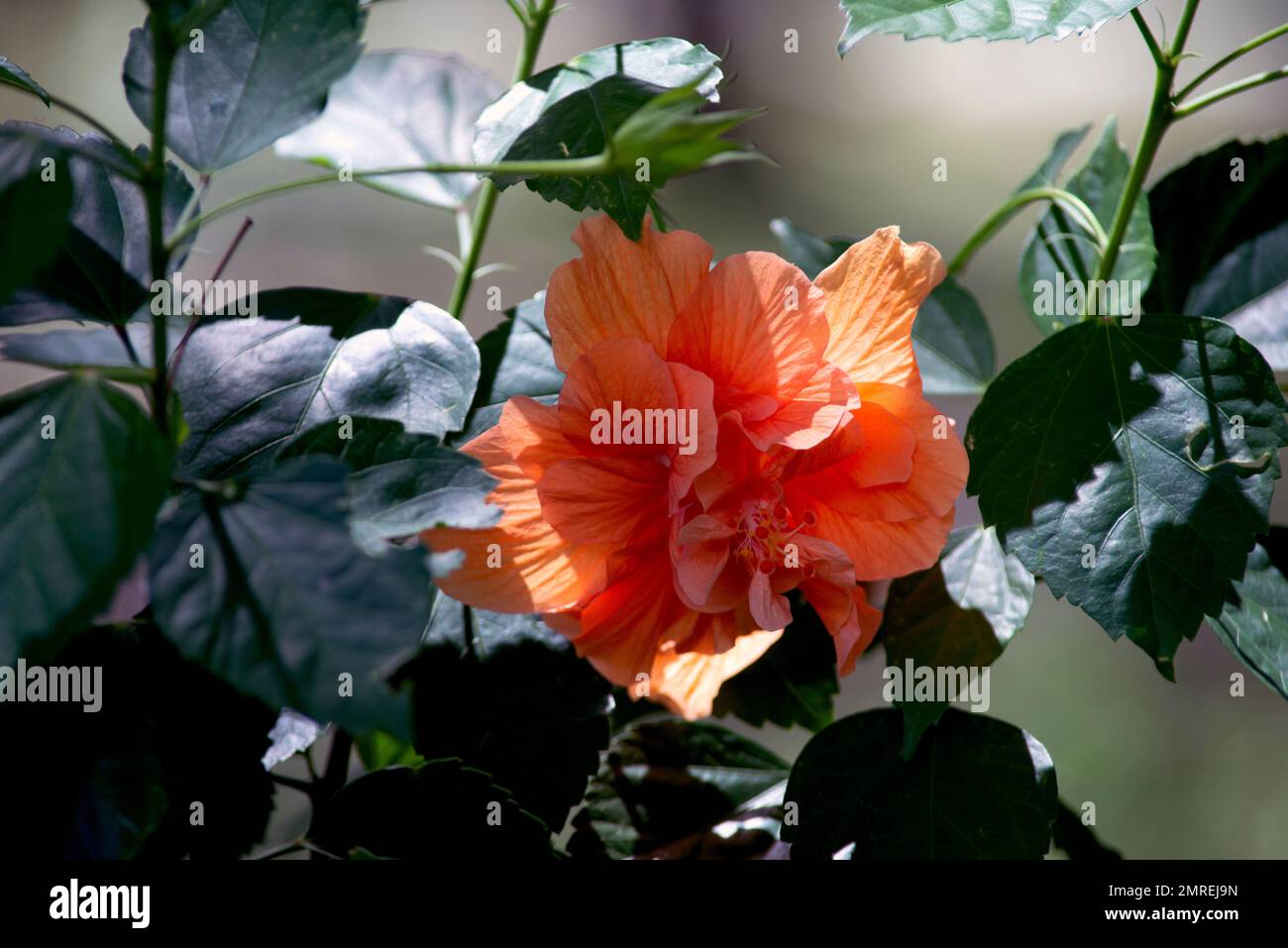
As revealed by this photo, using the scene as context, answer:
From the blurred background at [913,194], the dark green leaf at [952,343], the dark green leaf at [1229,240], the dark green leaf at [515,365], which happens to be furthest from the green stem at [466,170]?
the blurred background at [913,194]

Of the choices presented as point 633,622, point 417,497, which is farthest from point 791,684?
point 417,497

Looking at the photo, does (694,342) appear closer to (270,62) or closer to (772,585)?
(772,585)

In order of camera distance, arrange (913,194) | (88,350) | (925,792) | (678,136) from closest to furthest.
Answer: (678,136) < (88,350) < (925,792) < (913,194)

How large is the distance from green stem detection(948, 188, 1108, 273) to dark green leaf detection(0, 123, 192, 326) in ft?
1.43

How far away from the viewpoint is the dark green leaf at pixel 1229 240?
684 mm

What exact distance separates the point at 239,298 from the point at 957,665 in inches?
16.2

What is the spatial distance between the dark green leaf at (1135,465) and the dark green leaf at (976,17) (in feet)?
0.51

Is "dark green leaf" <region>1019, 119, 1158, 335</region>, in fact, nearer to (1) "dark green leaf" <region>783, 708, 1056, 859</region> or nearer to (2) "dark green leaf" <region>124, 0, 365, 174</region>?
(1) "dark green leaf" <region>783, 708, 1056, 859</region>

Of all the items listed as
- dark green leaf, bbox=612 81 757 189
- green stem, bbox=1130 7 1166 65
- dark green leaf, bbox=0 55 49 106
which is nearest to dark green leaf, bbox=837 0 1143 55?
green stem, bbox=1130 7 1166 65

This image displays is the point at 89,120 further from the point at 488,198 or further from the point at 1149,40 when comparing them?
the point at 1149,40

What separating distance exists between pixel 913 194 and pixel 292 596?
2.65 metres

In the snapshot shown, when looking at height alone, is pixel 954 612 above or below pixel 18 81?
below

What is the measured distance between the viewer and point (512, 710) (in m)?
0.54

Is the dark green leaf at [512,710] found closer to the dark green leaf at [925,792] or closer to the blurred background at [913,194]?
the dark green leaf at [925,792]
